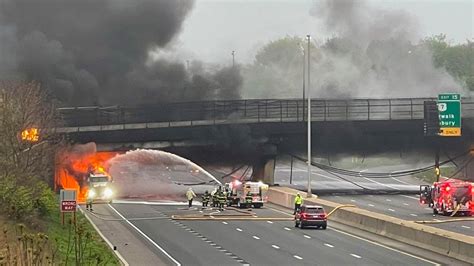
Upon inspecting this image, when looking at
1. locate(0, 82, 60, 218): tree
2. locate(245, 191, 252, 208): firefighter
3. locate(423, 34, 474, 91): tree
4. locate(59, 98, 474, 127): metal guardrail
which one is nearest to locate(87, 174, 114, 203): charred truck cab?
locate(59, 98, 474, 127): metal guardrail

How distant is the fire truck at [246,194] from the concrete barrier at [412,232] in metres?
5.00

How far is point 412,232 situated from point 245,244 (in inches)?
243

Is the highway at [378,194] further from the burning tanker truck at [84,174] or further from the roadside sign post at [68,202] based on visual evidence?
the roadside sign post at [68,202]

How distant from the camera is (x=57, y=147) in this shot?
174 ft

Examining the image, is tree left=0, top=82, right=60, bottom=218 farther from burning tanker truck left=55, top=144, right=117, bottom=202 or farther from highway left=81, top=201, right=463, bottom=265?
burning tanker truck left=55, top=144, right=117, bottom=202

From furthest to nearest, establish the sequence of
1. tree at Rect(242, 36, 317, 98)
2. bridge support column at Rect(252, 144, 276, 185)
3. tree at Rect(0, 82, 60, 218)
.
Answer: tree at Rect(242, 36, 317, 98), bridge support column at Rect(252, 144, 276, 185), tree at Rect(0, 82, 60, 218)

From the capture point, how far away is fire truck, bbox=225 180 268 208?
5309 cm

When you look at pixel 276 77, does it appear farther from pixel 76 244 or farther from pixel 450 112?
pixel 76 244

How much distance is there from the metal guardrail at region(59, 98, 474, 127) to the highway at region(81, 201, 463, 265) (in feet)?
51.3

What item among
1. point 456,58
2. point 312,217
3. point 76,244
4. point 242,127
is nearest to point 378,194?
point 242,127

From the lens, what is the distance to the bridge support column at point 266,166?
65750mm

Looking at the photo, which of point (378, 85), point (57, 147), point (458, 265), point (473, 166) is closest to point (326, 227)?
point (458, 265)

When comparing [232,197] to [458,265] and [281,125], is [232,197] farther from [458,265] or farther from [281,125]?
[458,265]

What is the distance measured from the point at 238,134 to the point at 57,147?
14528mm
